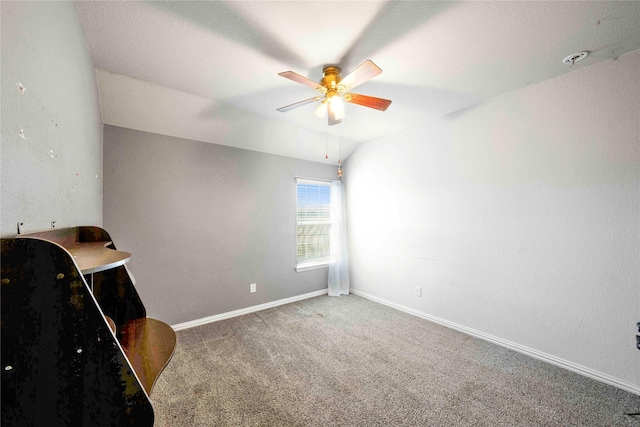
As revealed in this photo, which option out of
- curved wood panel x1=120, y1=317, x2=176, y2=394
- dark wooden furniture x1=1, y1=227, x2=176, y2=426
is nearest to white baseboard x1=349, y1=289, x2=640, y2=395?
curved wood panel x1=120, y1=317, x2=176, y2=394

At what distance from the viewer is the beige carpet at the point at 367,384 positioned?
165 cm

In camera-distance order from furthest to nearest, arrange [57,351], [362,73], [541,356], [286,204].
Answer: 1. [286,204]
2. [541,356]
3. [362,73]
4. [57,351]

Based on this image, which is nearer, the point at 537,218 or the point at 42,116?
the point at 42,116

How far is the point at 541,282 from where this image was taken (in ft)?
7.48

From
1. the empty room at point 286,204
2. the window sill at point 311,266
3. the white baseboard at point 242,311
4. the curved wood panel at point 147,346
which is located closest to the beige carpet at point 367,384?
the empty room at point 286,204

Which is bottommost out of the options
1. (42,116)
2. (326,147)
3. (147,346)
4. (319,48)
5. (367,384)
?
(367,384)

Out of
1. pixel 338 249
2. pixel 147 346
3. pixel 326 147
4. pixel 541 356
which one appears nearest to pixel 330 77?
pixel 326 147

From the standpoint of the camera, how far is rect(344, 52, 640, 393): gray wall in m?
1.91

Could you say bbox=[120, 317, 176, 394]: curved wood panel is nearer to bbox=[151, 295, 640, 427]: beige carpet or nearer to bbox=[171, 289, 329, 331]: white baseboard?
bbox=[151, 295, 640, 427]: beige carpet

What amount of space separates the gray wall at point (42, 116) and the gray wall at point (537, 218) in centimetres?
317

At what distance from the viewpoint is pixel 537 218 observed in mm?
2307

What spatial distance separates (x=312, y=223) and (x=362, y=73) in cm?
265

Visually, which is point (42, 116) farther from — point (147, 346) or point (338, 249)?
point (338, 249)

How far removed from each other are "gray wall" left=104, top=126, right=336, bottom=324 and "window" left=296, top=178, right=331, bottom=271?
0.55ft
